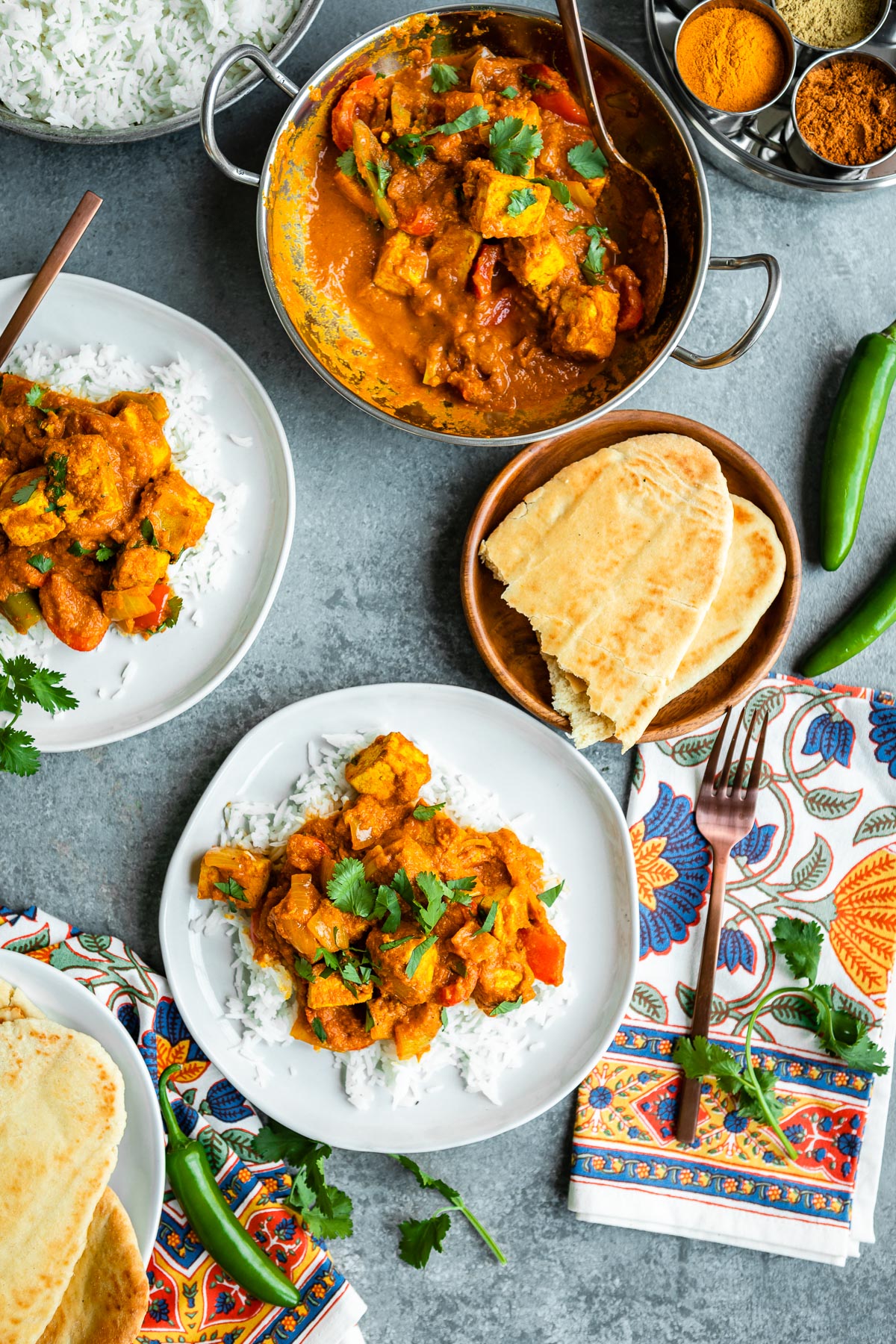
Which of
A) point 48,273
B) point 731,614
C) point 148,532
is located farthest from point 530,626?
point 48,273

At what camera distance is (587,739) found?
10.0 ft

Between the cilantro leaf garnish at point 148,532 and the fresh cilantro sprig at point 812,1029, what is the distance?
2288 millimetres

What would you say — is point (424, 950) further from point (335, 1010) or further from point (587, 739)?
point (587, 739)

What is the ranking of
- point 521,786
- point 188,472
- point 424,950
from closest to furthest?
1. point 424,950
2. point 188,472
3. point 521,786

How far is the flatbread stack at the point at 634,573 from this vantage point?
9.85ft

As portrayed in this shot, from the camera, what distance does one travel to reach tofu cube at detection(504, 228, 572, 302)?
8.99ft

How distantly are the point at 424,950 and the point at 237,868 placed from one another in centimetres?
61

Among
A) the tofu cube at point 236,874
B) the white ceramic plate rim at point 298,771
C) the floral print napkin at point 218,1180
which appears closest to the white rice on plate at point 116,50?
the white ceramic plate rim at point 298,771

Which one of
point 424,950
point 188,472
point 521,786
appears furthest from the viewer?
point 521,786

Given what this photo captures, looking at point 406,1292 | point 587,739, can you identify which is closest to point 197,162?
point 587,739

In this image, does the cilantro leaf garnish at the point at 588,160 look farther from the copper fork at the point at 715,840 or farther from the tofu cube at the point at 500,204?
the copper fork at the point at 715,840

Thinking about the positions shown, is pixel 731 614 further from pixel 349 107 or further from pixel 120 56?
pixel 120 56

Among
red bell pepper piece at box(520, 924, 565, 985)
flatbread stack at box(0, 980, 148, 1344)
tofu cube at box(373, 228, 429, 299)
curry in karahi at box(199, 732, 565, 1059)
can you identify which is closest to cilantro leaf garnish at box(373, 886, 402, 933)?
curry in karahi at box(199, 732, 565, 1059)

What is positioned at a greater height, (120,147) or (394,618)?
(120,147)
